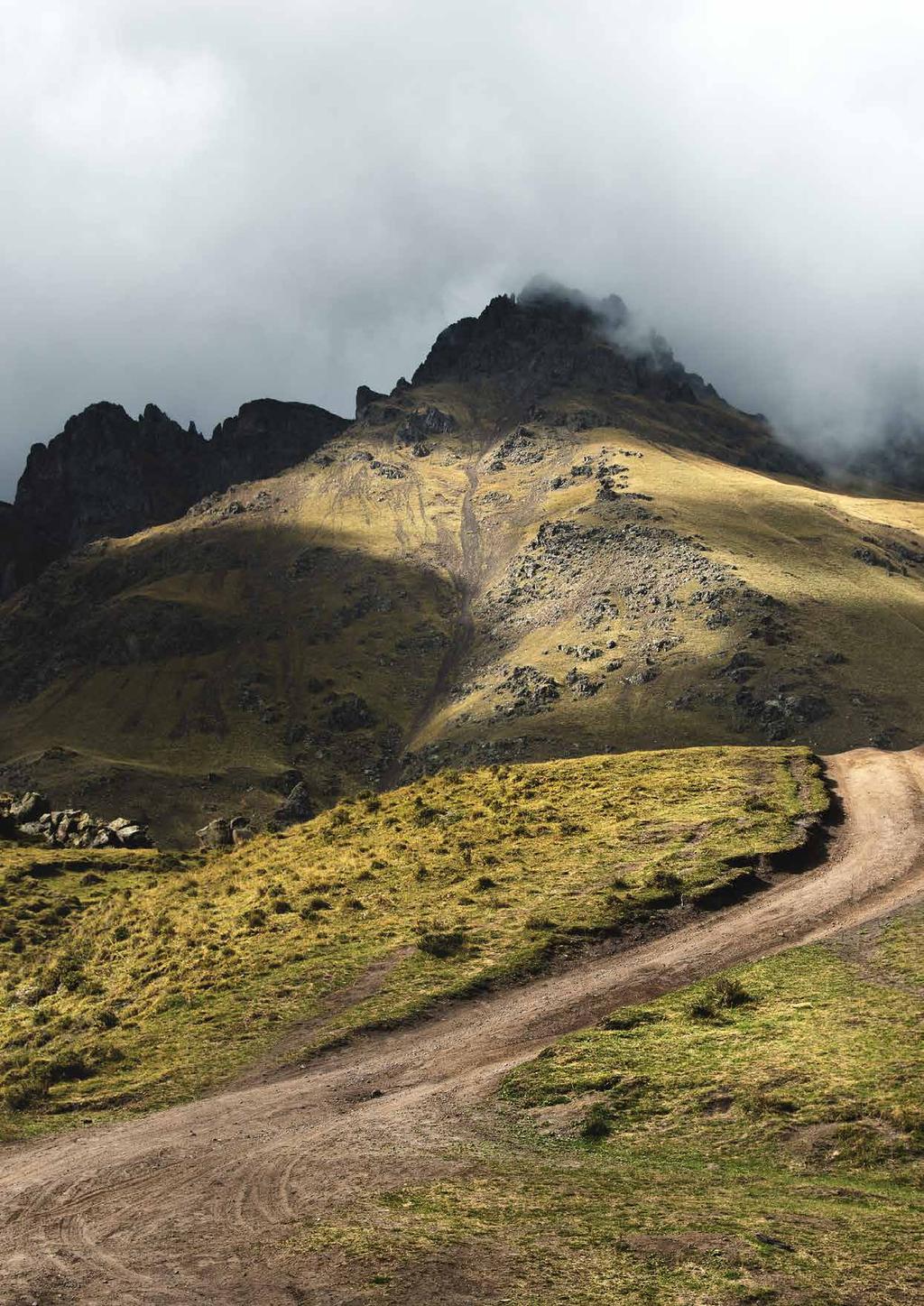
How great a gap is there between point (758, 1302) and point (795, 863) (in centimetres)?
2649

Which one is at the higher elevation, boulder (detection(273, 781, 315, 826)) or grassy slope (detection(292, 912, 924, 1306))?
grassy slope (detection(292, 912, 924, 1306))

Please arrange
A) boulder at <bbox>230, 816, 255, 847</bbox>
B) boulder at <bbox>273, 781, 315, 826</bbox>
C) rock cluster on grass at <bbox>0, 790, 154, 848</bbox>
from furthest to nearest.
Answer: boulder at <bbox>273, 781, 315, 826</bbox>
rock cluster on grass at <bbox>0, 790, 154, 848</bbox>
boulder at <bbox>230, 816, 255, 847</bbox>

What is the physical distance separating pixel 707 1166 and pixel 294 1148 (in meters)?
8.17

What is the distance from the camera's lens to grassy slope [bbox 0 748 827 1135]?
28.2m

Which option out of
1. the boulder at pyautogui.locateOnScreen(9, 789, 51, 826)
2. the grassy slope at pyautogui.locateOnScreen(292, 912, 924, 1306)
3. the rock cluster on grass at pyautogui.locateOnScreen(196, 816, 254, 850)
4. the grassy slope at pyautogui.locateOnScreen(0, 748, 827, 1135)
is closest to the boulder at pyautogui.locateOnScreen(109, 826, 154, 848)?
the rock cluster on grass at pyautogui.locateOnScreen(196, 816, 254, 850)

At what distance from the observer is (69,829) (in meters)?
62.0

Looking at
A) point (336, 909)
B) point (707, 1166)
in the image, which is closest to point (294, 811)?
point (336, 909)

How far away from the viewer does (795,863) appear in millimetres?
37781

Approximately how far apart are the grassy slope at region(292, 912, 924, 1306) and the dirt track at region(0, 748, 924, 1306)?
42.1 inches

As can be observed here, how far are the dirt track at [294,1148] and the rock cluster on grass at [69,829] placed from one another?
3844 centimetres

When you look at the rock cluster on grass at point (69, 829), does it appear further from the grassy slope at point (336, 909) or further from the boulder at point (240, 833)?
the grassy slope at point (336, 909)

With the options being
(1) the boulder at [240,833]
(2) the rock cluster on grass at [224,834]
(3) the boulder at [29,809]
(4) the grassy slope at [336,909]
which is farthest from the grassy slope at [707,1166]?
(3) the boulder at [29,809]

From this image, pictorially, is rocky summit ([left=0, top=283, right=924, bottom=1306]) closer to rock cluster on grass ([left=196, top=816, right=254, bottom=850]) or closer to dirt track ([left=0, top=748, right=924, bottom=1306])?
dirt track ([left=0, top=748, right=924, bottom=1306])

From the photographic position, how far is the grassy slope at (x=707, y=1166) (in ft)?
45.2
